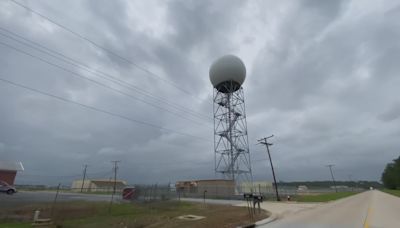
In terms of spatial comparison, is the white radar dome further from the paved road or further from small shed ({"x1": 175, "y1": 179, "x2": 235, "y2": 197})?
the paved road

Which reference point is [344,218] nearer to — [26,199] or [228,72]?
[26,199]

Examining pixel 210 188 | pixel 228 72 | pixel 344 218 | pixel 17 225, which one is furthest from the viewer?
pixel 210 188

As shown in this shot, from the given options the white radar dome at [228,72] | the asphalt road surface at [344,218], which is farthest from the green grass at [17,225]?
the white radar dome at [228,72]

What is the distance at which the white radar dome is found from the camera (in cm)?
4284

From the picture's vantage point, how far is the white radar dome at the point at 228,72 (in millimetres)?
42844

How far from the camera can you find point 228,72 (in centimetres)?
4269

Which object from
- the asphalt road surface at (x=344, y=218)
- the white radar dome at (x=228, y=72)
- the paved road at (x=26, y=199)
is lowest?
the asphalt road surface at (x=344, y=218)

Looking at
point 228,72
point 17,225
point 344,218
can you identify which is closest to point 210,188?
point 228,72

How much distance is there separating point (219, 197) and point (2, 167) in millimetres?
37883

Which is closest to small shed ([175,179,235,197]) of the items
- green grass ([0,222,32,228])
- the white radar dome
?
the white radar dome

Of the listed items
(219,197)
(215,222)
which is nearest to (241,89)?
(219,197)

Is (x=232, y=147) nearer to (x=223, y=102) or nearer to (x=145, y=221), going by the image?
(x=223, y=102)

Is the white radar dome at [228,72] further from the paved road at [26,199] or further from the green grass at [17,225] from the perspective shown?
the green grass at [17,225]

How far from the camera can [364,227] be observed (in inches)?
468
